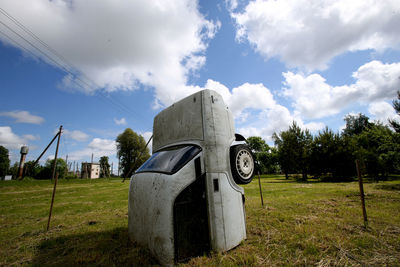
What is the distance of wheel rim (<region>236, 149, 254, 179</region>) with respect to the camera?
3461mm

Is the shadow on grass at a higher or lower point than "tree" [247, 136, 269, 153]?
lower

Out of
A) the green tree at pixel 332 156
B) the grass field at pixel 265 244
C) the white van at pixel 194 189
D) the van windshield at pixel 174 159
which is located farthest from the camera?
the green tree at pixel 332 156

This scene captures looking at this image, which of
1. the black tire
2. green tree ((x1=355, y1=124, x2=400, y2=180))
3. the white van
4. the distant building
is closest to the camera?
the white van

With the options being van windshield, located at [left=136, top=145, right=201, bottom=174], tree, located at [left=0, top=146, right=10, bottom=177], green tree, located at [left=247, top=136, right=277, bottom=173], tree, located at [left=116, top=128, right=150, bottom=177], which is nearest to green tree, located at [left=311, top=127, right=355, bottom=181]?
van windshield, located at [left=136, top=145, right=201, bottom=174]

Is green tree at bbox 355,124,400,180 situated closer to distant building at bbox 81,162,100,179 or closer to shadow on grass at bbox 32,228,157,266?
shadow on grass at bbox 32,228,157,266

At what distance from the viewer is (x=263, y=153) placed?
56312 mm

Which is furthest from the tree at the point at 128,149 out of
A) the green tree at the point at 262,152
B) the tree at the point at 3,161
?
the tree at the point at 3,161

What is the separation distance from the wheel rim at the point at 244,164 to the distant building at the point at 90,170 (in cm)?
7701

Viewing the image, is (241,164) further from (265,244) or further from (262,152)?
(262,152)

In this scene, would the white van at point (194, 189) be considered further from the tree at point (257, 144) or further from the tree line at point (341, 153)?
the tree at point (257, 144)

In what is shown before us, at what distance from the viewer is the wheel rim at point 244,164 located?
3.46 meters

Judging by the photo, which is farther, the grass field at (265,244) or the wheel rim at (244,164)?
the wheel rim at (244,164)

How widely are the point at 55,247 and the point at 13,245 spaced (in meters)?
1.15

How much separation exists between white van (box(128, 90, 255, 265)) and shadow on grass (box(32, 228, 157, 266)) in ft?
0.76
